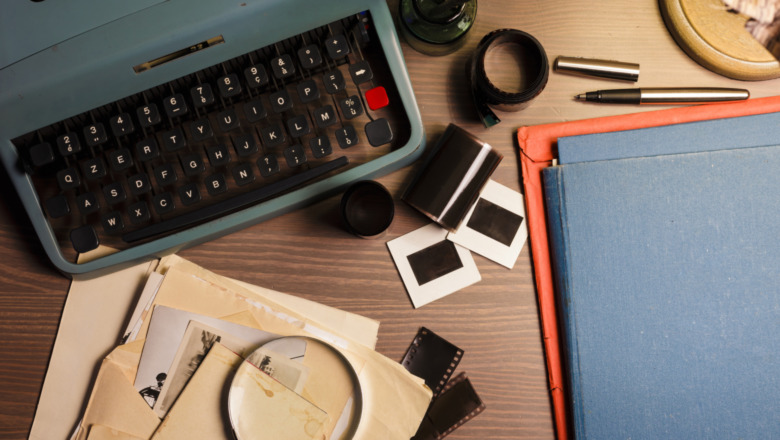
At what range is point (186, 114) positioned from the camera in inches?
38.9

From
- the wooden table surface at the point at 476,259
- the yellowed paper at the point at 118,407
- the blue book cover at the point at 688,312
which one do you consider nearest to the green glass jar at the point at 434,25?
the wooden table surface at the point at 476,259

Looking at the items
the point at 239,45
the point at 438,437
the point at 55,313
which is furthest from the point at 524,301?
the point at 55,313

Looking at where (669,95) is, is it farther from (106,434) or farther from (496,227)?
(106,434)

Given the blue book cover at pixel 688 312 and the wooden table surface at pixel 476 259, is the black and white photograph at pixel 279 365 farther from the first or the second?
the blue book cover at pixel 688 312

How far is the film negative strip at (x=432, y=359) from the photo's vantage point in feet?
3.20

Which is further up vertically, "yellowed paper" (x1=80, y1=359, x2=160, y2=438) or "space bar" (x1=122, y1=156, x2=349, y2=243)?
"space bar" (x1=122, y1=156, x2=349, y2=243)

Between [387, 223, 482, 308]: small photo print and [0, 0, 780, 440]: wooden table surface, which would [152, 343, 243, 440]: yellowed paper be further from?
[387, 223, 482, 308]: small photo print

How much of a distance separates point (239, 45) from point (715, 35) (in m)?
0.84

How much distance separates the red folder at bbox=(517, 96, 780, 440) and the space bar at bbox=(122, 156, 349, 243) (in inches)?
13.6

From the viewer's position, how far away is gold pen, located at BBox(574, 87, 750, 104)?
969 mm

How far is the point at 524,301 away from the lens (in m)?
0.99

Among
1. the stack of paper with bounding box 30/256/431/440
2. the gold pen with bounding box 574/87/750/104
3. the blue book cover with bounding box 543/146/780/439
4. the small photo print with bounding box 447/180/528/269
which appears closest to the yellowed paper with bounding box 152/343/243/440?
the stack of paper with bounding box 30/256/431/440

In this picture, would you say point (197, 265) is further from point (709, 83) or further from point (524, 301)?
point (709, 83)

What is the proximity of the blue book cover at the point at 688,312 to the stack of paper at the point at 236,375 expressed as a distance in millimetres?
324
